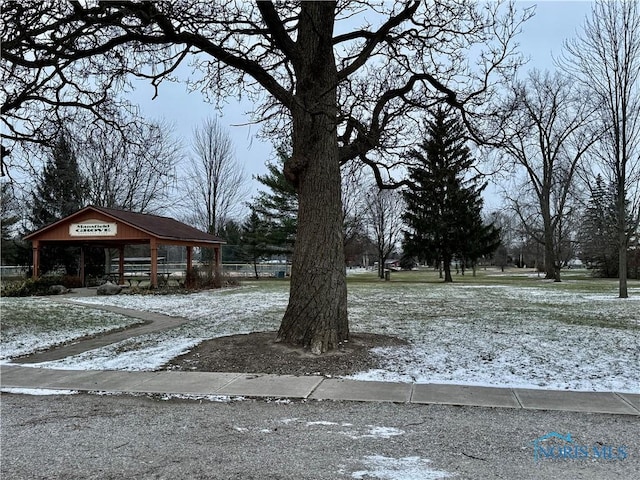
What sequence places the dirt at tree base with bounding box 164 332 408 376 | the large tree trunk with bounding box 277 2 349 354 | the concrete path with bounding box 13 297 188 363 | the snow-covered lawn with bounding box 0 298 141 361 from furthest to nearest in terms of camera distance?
the snow-covered lawn with bounding box 0 298 141 361 → the concrete path with bounding box 13 297 188 363 → the large tree trunk with bounding box 277 2 349 354 → the dirt at tree base with bounding box 164 332 408 376

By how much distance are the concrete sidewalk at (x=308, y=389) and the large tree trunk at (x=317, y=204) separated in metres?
1.55

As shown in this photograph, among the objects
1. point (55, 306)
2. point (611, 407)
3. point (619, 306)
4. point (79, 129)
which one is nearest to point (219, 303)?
point (55, 306)

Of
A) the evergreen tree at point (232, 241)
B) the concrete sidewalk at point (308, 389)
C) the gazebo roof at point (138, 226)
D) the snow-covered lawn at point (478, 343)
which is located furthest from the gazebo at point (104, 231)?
the evergreen tree at point (232, 241)

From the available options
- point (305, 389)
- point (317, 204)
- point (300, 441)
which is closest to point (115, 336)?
point (317, 204)

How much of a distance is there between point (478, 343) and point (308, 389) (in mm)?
4100

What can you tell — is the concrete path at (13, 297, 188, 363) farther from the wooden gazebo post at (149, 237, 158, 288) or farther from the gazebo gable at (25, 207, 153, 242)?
the gazebo gable at (25, 207, 153, 242)

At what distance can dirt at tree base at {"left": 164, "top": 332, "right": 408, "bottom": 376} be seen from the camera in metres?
7.35

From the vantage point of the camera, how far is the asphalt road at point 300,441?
3.80m

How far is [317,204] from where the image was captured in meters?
8.45

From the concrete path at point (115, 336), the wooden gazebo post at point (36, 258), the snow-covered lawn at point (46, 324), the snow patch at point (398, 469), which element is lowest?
the concrete path at point (115, 336)

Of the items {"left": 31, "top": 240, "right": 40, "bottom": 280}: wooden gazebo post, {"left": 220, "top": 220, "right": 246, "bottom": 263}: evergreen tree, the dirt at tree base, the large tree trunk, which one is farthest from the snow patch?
{"left": 220, "top": 220, "right": 246, "bottom": 263}: evergreen tree

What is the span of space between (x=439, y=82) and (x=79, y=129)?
835 centimetres

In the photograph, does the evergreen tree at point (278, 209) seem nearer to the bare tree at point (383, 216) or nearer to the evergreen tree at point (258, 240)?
the evergreen tree at point (258, 240)

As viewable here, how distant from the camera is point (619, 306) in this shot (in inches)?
631
